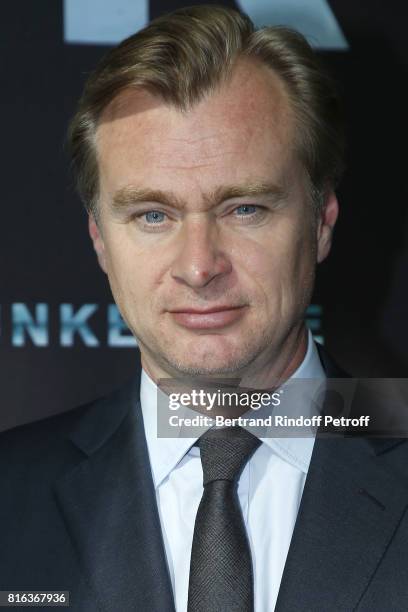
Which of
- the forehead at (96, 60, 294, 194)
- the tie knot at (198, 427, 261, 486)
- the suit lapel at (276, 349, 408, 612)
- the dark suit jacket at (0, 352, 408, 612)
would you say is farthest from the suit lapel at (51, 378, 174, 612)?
the forehead at (96, 60, 294, 194)

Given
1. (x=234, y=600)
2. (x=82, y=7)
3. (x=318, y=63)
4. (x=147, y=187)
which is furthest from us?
(x=82, y=7)

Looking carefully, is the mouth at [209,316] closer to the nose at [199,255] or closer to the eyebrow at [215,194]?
the nose at [199,255]

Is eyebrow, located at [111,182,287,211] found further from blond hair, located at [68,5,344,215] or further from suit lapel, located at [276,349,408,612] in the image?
suit lapel, located at [276,349,408,612]

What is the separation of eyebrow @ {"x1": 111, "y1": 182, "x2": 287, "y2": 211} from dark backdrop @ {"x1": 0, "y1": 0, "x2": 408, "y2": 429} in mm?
570

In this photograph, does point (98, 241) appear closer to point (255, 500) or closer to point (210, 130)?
point (210, 130)

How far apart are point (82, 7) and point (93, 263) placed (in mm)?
579

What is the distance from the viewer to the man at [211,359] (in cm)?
164

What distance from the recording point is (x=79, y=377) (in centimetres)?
233

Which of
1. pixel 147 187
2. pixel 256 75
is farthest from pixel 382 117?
pixel 147 187

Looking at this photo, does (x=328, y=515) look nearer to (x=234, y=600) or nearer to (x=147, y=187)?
(x=234, y=600)

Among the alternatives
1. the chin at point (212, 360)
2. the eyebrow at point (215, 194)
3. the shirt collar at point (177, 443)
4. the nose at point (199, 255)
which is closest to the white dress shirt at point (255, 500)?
the shirt collar at point (177, 443)

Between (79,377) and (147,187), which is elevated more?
(147,187)

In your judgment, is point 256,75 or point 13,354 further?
point 13,354

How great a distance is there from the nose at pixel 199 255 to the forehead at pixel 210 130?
95mm
